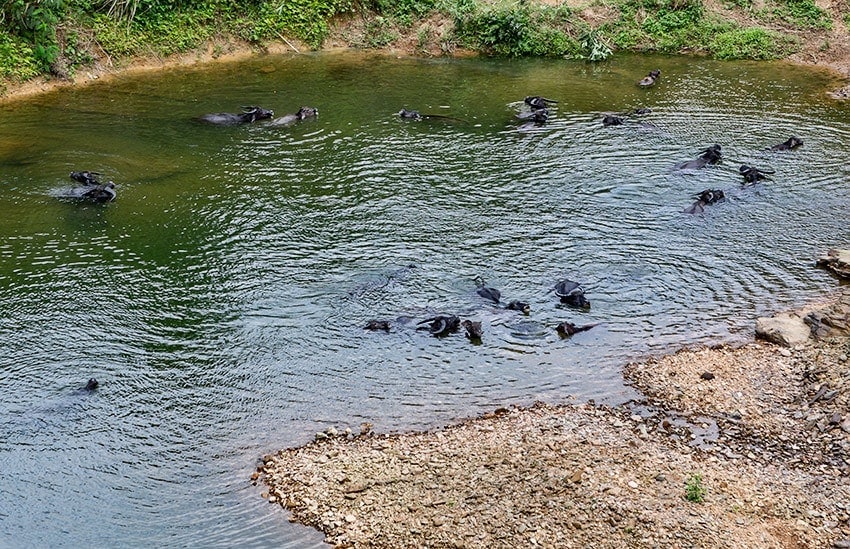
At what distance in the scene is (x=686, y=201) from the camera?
1966 cm

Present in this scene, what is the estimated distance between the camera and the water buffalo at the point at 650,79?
28.1 meters

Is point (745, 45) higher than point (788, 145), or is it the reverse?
point (745, 45)

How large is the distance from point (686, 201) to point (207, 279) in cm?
1043

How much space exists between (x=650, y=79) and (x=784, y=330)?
51.0ft

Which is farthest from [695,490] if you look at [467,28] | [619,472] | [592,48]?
[467,28]

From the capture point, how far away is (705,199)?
63.3ft

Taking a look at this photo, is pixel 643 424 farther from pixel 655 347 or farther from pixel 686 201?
pixel 686 201

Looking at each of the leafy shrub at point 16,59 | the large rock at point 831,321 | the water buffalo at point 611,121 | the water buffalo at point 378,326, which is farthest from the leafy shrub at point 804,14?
the leafy shrub at point 16,59

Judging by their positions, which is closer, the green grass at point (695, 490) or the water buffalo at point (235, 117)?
the green grass at point (695, 490)

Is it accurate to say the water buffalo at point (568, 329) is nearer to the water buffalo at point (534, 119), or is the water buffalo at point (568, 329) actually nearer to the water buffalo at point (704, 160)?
the water buffalo at point (704, 160)

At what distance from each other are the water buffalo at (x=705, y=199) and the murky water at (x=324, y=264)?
1.23 ft

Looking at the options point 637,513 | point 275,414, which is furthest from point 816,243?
point 275,414

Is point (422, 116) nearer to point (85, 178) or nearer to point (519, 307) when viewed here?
point (85, 178)

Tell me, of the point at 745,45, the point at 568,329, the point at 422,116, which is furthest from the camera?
the point at 745,45
